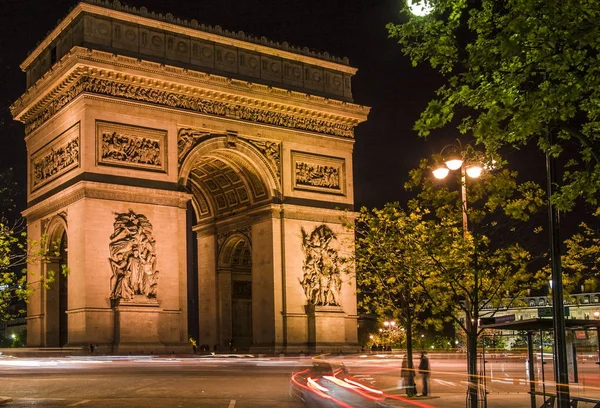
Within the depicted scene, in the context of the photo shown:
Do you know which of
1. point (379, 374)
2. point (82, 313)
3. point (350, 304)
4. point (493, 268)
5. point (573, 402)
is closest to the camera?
point (573, 402)

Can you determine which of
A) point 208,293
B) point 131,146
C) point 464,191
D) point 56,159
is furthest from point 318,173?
point 464,191

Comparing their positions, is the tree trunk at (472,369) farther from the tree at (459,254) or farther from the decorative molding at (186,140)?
the decorative molding at (186,140)

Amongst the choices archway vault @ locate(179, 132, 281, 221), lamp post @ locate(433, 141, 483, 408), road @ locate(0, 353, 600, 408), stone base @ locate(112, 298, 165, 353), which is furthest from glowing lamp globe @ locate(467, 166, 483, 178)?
archway vault @ locate(179, 132, 281, 221)

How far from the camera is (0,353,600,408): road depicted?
20.8m

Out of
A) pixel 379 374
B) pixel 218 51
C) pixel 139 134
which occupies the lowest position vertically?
pixel 379 374

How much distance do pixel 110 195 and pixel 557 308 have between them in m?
31.4

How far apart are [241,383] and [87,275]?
16.1m

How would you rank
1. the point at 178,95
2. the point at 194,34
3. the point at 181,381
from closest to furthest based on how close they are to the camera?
the point at 181,381 → the point at 178,95 → the point at 194,34

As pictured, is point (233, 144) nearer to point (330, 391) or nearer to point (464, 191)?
point (330, 391)

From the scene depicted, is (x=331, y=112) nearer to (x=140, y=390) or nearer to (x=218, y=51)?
(x=218, y=51)

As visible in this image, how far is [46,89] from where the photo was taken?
45.8 m

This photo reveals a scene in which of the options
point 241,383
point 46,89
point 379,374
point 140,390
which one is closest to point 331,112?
point 46,89

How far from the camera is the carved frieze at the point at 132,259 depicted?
42.0 m

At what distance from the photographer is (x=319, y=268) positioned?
4931cm
